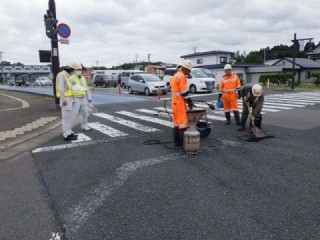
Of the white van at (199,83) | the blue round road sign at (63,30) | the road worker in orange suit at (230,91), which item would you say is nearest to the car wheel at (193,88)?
the white van at (199,83)

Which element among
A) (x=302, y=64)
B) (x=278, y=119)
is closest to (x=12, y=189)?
(x=278, y=119)

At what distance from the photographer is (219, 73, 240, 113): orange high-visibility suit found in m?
8.92

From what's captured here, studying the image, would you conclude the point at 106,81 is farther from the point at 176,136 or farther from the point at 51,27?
the point at 176,136

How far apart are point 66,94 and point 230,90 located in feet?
15.8

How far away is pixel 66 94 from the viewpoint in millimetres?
7109

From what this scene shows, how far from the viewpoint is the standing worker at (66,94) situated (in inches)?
277

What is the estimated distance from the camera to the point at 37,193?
→ 4.22 m

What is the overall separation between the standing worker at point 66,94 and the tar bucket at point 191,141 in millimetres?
3092

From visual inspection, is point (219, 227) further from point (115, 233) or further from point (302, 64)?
point (302, 64)

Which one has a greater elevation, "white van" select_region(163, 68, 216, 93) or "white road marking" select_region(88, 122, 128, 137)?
"white van" select_region(163, 68, 216, 93)

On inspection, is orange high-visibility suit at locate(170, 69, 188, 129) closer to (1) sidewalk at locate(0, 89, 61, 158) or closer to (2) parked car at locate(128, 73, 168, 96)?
(1) sidewalk at locate(0, 89, 61, 158)

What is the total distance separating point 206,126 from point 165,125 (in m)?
2.06

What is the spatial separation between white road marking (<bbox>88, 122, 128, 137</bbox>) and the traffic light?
422cm

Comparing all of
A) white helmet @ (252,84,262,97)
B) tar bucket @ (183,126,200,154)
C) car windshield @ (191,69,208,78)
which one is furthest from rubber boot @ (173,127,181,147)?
car windshield @ (191,69,208,78)
